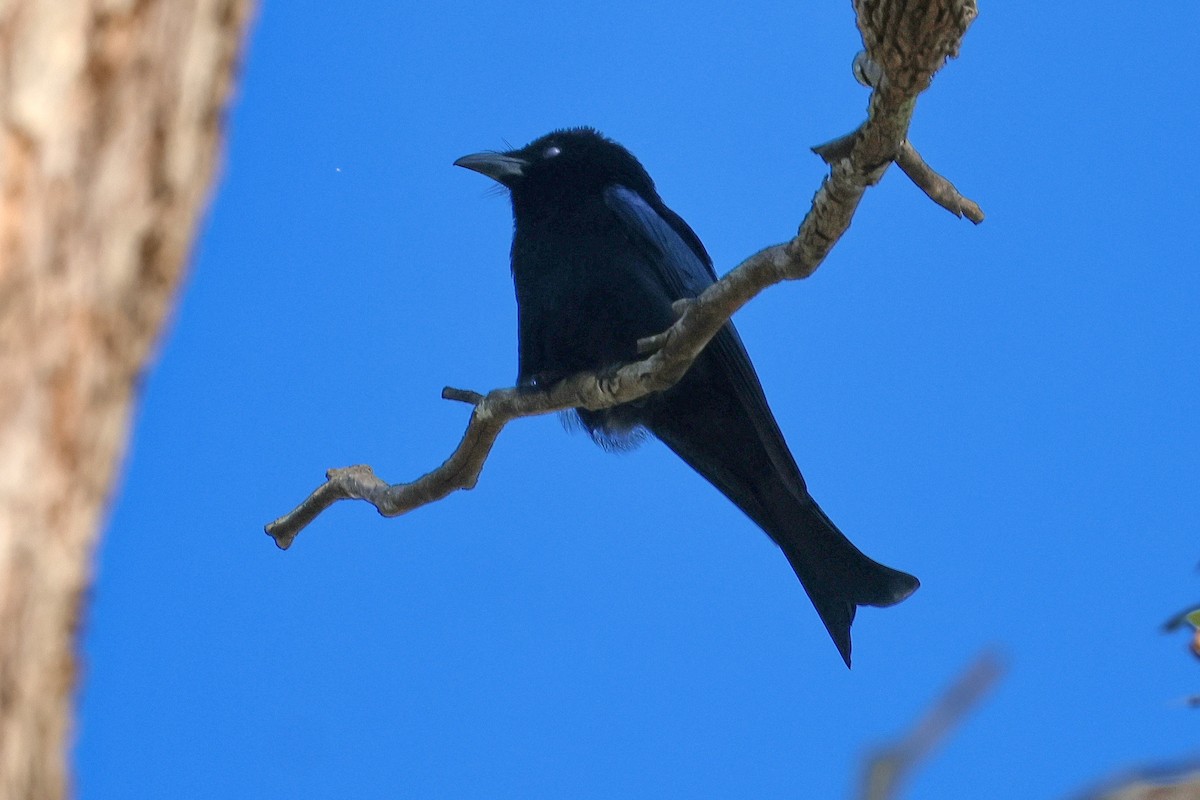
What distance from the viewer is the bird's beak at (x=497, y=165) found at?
624cm

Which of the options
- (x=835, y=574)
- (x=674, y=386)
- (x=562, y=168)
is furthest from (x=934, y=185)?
(x=562, y=168)

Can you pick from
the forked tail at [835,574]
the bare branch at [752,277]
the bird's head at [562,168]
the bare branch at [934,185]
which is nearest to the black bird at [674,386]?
the forked tail at [835,574]

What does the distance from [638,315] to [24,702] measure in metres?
4.26

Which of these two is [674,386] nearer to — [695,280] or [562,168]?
[695,280]

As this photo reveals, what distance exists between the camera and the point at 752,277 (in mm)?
3852

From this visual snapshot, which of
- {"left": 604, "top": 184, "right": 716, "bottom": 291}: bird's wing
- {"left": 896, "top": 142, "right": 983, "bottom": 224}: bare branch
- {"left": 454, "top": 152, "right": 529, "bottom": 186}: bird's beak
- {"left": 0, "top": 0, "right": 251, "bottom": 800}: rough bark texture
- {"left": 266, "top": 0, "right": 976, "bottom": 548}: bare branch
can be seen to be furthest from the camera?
{"left": 454, "top": 152, "right": 529, "bottom": 186}: bird's beak

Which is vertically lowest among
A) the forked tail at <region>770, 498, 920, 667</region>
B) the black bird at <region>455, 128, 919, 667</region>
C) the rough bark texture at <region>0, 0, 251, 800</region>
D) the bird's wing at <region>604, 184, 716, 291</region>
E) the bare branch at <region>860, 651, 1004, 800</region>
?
the bare branch at <region>860, 651, 1004, 800</region>

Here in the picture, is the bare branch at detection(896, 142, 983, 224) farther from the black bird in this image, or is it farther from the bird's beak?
the bird's beak

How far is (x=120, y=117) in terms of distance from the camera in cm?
135

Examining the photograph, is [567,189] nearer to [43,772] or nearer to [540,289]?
[540,289]

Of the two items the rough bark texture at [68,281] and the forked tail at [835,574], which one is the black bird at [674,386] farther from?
the rough bark texture at [68,281]

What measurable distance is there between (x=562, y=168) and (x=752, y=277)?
255cm

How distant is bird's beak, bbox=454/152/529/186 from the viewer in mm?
6242

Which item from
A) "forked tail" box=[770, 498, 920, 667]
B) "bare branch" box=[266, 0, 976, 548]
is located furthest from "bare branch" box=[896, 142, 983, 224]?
"forked tail" box=[770, 498, 920, 667]
